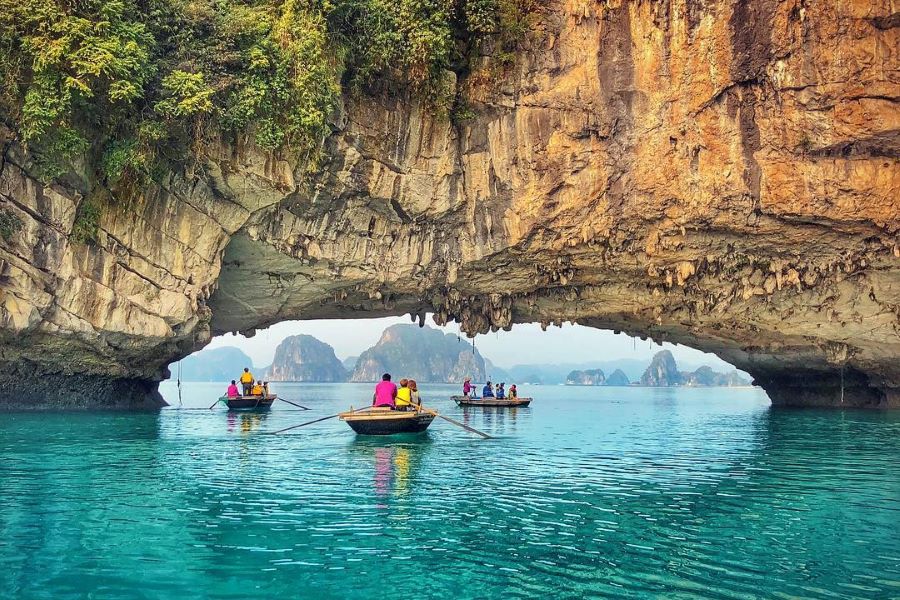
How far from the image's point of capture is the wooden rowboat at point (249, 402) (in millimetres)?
31859

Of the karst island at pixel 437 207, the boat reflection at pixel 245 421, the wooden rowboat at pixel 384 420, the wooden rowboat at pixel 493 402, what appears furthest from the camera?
the wooden rowboat at pixel 493 402

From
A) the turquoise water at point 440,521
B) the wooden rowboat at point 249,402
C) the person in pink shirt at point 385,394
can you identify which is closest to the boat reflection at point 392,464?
the turquoise water at point 440,521

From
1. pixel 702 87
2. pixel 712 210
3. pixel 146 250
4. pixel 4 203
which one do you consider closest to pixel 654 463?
pixel 712 210

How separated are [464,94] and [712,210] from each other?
7.13m

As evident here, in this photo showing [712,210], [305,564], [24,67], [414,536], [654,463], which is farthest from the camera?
[712,210]

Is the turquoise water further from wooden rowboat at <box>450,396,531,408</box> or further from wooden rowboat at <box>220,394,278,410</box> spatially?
wooden rowboat at <box>450,396,531,408</box>

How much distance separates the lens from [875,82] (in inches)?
699

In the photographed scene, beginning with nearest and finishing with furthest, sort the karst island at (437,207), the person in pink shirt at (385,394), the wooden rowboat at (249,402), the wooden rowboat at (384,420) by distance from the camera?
the karst island at (437,207) → the wooden rowboat at (384,420) → the person in pink shirt at (385,394) → the wooden rowboat at (249,402)

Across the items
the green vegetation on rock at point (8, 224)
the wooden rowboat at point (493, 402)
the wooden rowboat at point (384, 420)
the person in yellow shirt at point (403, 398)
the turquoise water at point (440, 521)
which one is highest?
the green vegetation on rock at point (8, 224)

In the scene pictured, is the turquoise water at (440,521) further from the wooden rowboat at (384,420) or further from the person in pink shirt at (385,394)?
the person in pink shirt at (385,394)

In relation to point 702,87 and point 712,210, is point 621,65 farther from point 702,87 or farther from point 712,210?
point 712,210

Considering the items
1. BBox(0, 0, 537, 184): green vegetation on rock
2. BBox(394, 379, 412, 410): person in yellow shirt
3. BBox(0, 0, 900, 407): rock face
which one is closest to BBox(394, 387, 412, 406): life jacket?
BBox(394, 379, 412, 410): person in yellow shirt

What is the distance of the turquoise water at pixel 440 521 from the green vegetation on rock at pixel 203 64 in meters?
7.22

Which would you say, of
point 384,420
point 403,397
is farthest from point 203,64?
point 384,420
